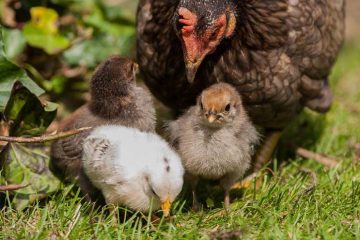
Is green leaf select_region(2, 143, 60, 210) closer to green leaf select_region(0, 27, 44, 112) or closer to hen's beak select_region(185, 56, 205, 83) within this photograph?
green leaf select_region(0, 27, 44, 112)

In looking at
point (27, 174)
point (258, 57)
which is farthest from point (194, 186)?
point (27, 174)

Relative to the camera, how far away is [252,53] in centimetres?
338

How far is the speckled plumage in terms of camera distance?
11.0 feet

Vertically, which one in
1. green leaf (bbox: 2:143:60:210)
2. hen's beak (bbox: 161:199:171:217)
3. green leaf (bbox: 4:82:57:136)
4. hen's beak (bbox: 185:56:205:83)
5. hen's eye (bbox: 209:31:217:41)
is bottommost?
green leaf (bbox: 2:143:60:210)

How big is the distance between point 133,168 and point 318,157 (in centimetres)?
157

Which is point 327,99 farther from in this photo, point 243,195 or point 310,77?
point 243,195

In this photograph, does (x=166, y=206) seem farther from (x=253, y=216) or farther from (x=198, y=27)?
(x=198, y=27)

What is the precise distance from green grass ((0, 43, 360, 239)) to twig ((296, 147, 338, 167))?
68 millimetres

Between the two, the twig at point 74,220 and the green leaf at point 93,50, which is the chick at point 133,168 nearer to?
the twig at point 74,220

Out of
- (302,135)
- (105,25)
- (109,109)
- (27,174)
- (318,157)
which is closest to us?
(109,109)

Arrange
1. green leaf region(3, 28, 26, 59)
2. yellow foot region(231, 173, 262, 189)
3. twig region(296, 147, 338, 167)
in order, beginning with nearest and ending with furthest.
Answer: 1. yellow foot region(231, 173, 262, 189)
2. twig region(296, 147, 338, 167)
3. green leaf region(3, 28, 26, 59)

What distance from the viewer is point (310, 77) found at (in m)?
3.61

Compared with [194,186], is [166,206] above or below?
above

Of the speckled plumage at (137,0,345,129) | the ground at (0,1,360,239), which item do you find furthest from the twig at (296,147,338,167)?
the speckled plumage at (137,0,345,129)
